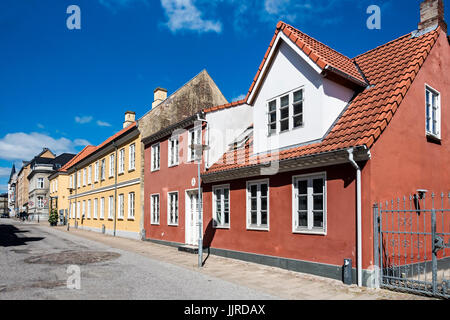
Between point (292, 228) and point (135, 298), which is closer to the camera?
point (135, 298)

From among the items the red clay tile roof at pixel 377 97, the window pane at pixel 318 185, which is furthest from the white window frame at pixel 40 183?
the window pane at pixel 318 185

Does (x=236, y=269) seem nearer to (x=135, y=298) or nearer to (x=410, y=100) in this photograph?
(x=135, y=298)

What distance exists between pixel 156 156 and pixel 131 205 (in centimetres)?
424

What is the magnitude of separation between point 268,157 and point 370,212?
377 cm

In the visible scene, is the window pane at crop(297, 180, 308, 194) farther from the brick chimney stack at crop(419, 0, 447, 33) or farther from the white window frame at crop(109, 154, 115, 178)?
the white window frame at crop(109, 154, 115, 178)

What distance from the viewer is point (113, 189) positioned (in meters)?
24.6

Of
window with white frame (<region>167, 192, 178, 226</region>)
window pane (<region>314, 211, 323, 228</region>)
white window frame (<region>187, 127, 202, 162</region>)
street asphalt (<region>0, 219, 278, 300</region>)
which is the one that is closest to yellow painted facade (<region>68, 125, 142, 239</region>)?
window with white frame (<region>167, 192, 178, 226</region>)

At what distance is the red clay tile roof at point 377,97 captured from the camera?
8.59 meters

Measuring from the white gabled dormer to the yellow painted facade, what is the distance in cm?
1068

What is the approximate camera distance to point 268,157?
11047mm

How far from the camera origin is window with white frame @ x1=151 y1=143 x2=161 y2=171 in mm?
18875

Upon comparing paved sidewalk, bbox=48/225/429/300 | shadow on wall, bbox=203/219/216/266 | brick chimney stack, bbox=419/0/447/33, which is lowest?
paved sidewalk, bbox=48/225/429/300

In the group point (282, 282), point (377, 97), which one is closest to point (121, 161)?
point (282, 282)

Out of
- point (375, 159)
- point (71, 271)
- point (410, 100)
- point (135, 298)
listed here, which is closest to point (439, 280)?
point (375, 159)
